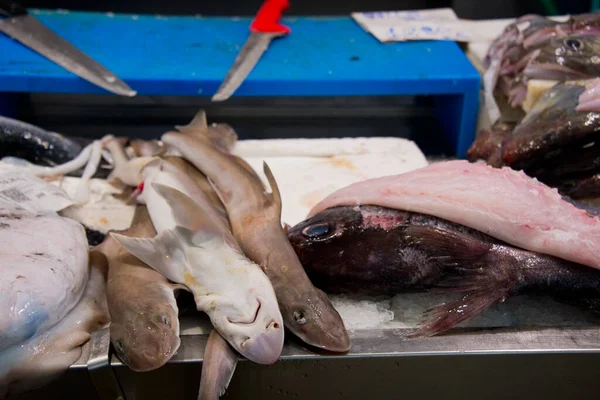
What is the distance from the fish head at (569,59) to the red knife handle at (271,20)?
1433 millimetres

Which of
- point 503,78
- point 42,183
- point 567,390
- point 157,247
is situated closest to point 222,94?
point 42,183

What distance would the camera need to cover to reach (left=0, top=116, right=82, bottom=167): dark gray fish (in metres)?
2.34

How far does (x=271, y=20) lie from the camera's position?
3307mm

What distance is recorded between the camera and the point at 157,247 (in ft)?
5.08

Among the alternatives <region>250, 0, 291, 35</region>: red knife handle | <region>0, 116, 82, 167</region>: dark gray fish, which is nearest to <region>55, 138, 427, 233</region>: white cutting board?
<region>0, 116, 82, 167</region>: dark gray fish

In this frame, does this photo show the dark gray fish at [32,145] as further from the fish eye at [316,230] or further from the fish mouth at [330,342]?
the fish mouth at [330,342]

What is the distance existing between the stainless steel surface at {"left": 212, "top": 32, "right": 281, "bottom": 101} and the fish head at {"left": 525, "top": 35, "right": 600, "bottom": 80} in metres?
1.36

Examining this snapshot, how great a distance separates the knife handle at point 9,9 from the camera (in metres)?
3.18

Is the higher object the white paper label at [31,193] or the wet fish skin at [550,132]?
the wet fish skin at [550,132]

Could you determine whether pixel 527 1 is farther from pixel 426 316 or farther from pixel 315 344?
pixel 315 344

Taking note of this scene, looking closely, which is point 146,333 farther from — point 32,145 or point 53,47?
point 53,47

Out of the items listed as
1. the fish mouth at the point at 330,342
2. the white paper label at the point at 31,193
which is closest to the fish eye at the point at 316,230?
the fish mouth at the point at 330,342

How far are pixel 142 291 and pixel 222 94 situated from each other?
1350 mm

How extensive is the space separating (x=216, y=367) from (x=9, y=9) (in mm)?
2819
